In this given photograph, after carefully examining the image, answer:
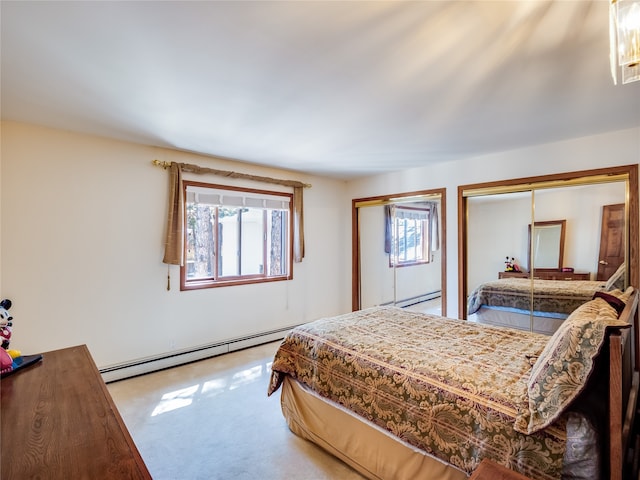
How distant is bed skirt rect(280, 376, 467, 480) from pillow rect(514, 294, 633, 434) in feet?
1.61

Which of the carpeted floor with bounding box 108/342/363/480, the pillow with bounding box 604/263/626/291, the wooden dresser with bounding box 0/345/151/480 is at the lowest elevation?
the carpeted floor with bounding box 108/342/363/480

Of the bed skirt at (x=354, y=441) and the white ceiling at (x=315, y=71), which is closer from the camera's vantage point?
the white ceiling at (x=315, y=71)

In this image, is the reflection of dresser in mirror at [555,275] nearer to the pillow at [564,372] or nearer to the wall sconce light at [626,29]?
the pillow at [564,372]

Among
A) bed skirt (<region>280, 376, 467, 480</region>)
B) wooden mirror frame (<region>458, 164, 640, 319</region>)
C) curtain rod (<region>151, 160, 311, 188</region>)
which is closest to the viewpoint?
bed skirt (<region>280, 376, 467, 480</region>)

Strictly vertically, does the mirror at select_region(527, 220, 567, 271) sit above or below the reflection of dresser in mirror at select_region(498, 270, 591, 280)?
above

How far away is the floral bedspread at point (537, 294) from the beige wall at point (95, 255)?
9.86 ft

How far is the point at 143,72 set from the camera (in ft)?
6.24

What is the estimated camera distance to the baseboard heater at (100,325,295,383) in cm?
318

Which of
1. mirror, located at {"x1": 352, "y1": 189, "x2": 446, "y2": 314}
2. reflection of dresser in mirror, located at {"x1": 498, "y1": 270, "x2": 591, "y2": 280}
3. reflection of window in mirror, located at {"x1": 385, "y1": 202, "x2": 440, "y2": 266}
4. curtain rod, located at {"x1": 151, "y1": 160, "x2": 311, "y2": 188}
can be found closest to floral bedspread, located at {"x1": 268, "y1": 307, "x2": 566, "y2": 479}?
reflection of dresser in mirror, located at {"x1": 498, "y1": 270, "x2": 591, "y2": 280}

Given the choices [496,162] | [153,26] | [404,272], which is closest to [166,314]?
[153,26]

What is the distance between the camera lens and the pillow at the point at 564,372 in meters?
1.18

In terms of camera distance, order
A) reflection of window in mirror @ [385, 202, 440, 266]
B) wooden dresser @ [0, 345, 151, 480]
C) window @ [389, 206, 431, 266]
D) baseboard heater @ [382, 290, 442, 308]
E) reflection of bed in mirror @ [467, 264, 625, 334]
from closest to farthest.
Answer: wooden dresser @ [0, 345, 151, 480]
reflection of bed in mirror @ [467, 264, 625, 334]
baseboard heater @ [382, 290, 442, 308]
reflection of window in mirror @ [385, 202, 440, 266]
window @ [389, 206, 431, 266]

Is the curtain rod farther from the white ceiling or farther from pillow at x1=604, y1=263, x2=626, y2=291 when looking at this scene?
pillow at x1=604, y1=263, x2=626, y2=291

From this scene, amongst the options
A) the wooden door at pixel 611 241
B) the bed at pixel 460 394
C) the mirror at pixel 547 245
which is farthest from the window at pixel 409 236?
the bed at pixel 460 394
